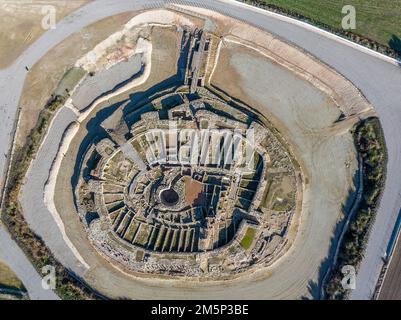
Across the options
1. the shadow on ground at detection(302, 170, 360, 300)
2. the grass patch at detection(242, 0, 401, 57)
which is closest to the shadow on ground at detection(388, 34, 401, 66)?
the grass patch at detection(242, 0, 401, 57)

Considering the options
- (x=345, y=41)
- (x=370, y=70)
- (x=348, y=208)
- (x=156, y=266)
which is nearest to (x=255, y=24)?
(x=345, y=41)

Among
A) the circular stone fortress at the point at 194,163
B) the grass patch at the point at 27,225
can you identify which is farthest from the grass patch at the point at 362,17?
the grass patch at the point at 27,225

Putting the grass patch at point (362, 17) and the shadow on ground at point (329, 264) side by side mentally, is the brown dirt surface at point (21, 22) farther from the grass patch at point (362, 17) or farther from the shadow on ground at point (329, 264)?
the shadow on ground at point (329, 264)

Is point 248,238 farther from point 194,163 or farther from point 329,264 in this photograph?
point 194,163

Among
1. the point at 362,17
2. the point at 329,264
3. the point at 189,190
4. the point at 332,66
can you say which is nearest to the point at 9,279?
the point at 189,190
